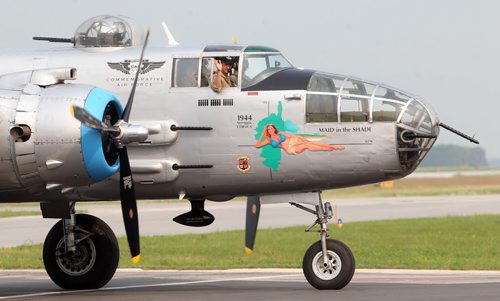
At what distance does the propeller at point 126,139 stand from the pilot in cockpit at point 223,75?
1405 millimetres

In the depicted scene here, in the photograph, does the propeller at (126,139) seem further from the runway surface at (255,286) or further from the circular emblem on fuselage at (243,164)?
the circular emblem on fuselage at (243,164)

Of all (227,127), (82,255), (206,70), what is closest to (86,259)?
(82,255)

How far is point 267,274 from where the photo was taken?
27.3 meters

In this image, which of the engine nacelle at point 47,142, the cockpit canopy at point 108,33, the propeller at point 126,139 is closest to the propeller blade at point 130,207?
the propeller at point 126,139

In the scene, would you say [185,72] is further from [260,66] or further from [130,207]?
[130,207]

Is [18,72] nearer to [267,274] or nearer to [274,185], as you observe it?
[274,185]

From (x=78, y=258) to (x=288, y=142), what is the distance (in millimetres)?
5217

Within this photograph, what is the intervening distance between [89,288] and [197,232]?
974 inches

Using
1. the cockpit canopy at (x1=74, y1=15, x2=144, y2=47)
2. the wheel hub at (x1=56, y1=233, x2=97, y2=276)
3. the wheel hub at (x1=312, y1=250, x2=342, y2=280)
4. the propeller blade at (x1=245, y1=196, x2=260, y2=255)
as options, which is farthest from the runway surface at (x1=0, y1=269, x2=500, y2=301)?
the cockpit canopy at (x1=74, y1=15, x2=144, y2=47)

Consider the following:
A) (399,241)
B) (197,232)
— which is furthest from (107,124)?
(197,232)

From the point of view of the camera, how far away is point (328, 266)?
20391 mm

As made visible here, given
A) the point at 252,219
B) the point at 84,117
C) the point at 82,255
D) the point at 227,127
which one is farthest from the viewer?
the point at 82,255

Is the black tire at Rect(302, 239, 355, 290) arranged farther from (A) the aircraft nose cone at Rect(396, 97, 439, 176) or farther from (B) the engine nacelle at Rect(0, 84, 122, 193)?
(B) the engine nacelle at Rect(0, 84, 122, 193)

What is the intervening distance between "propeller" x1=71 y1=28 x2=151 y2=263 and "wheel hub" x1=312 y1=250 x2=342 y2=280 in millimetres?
3222
